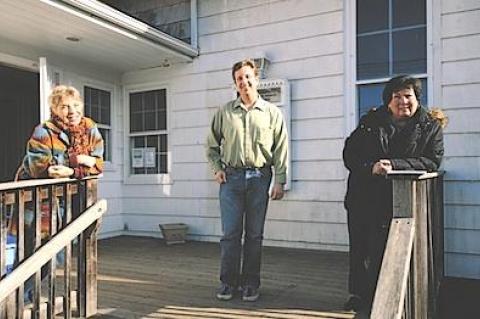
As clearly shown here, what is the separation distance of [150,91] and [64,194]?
128 inches

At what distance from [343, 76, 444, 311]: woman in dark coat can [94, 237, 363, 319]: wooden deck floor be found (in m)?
0.33

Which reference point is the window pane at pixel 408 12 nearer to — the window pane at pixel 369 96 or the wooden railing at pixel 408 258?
the window pane at pixel 369 96

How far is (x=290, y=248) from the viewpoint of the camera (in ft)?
15.0

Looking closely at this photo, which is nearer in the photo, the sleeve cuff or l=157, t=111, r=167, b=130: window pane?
the sleeve cuff

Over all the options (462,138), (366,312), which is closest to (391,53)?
(462,138)

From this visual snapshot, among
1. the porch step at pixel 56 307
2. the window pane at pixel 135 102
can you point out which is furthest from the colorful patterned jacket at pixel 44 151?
the window pane at pixel 135 102

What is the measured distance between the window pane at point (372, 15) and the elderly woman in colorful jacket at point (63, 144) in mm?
2783

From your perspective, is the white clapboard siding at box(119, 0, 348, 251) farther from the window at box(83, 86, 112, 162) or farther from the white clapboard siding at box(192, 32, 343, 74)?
the window at box(83, 86, 112, 162)

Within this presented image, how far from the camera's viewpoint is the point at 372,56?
414 cm

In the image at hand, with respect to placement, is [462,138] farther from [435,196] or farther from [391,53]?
[435,196]

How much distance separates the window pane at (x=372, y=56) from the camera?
407cm

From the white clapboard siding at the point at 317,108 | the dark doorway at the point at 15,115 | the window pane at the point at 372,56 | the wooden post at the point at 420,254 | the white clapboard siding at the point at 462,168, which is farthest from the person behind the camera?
the dark doorway at the point at 15,115

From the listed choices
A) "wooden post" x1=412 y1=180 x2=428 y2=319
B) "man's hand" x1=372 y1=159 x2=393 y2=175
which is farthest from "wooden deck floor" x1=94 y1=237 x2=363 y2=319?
"man's hand" x1=372 y1=159 x2=393 y2=175

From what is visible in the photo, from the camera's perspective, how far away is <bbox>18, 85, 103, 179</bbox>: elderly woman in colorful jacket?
246 centimetres
